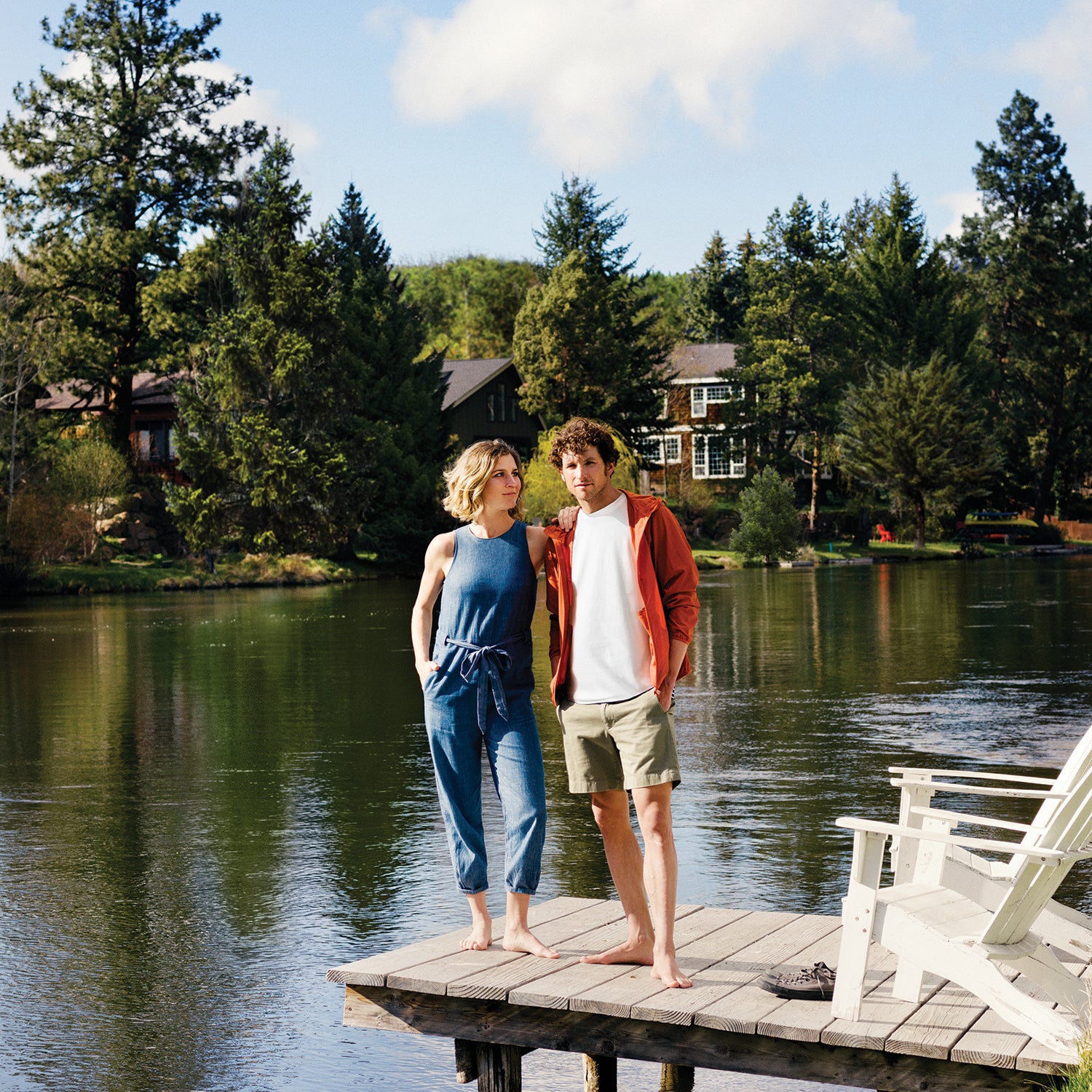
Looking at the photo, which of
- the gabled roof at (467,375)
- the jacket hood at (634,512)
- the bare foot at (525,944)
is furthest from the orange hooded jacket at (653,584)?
the gabled roof at (467,375)

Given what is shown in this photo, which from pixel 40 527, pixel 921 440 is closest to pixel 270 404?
pixel 40 527

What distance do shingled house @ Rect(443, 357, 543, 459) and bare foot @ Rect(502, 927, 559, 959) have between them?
61495 millimetres

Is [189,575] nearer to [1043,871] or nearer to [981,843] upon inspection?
[1043,871]

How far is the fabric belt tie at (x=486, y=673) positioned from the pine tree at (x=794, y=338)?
68847 millimetres

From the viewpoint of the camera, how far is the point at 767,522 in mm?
59594

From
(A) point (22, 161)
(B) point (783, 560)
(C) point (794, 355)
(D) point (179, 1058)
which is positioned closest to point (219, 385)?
(A) point (22, 161)

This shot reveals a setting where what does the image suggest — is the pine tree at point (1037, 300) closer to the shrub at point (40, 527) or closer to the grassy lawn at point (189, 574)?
the grassy lawn at point (189, 574)

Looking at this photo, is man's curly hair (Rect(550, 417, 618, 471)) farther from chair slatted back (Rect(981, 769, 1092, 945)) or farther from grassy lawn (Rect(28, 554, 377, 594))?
grassy lawn (Rect(28, 554, 377, 594))

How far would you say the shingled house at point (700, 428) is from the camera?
253 feet

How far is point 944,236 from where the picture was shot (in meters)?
86.4

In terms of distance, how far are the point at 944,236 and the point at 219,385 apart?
48.1 metres

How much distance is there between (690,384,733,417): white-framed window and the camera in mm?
86125

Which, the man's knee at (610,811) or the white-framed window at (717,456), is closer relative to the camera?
the man's knee at (610,811)

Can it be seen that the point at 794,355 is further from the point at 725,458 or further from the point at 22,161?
the point at 22,161
